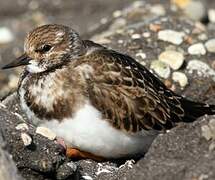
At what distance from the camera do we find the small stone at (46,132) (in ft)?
14.7

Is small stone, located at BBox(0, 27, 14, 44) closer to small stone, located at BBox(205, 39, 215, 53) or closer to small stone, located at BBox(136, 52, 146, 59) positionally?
small stone, located at BBox(136, 52, 146, 59)

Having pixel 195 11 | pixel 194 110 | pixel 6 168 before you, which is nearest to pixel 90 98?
pixel 194 110

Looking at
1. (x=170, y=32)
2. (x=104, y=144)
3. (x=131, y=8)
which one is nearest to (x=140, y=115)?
(x=104, y=144)

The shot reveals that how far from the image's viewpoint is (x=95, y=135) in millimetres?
4531

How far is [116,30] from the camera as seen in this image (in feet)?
22.3

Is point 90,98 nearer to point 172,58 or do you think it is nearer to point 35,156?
point 35,156

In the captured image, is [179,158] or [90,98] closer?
[179,158]

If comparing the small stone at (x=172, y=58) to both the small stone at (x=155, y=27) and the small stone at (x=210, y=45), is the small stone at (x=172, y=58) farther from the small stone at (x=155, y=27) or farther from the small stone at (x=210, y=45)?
the small stone at (x=155, y=27)

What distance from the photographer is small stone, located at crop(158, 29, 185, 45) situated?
638 centimetres

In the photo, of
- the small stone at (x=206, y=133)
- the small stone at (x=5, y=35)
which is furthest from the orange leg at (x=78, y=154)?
the small stone at (x=5, y=35)

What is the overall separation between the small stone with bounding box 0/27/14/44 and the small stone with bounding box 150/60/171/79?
9.80 feet

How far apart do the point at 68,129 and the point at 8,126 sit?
0.43m

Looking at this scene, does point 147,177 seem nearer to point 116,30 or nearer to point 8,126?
point 8,126

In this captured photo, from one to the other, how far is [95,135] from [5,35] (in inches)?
174
